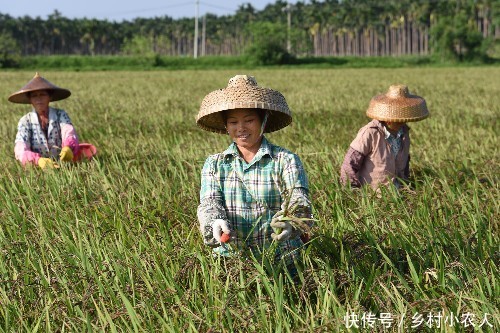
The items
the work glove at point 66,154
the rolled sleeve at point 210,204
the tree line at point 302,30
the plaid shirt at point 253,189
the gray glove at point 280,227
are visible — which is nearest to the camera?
the gray glove at point 280,227

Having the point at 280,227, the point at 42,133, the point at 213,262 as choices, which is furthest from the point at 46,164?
the point at 280,227

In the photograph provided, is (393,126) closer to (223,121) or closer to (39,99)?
(223,121)

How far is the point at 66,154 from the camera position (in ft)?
15.3

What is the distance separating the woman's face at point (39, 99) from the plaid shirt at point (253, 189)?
3.19 m

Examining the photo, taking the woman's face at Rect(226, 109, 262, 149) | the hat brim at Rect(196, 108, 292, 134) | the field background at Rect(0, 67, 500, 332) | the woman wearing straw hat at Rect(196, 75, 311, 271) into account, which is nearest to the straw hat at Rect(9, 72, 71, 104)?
the field background at Rect(0, 67, 500, 332)

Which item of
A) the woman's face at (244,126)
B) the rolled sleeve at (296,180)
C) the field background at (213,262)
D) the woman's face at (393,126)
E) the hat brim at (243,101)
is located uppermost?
the hat brim at (243,101)

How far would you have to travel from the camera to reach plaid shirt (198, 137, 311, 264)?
2365mm

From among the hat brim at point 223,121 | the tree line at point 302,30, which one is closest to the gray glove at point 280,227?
the hat brim at point 223,121

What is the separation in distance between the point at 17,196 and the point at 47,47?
121261 mm

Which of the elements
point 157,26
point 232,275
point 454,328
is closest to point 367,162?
point 232,275

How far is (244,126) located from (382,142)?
1903 millimetres

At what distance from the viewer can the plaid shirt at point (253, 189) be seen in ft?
7.76

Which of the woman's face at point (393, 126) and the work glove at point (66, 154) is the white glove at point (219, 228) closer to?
the woman's face at point (393, 126)

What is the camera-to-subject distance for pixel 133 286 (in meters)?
2.05
